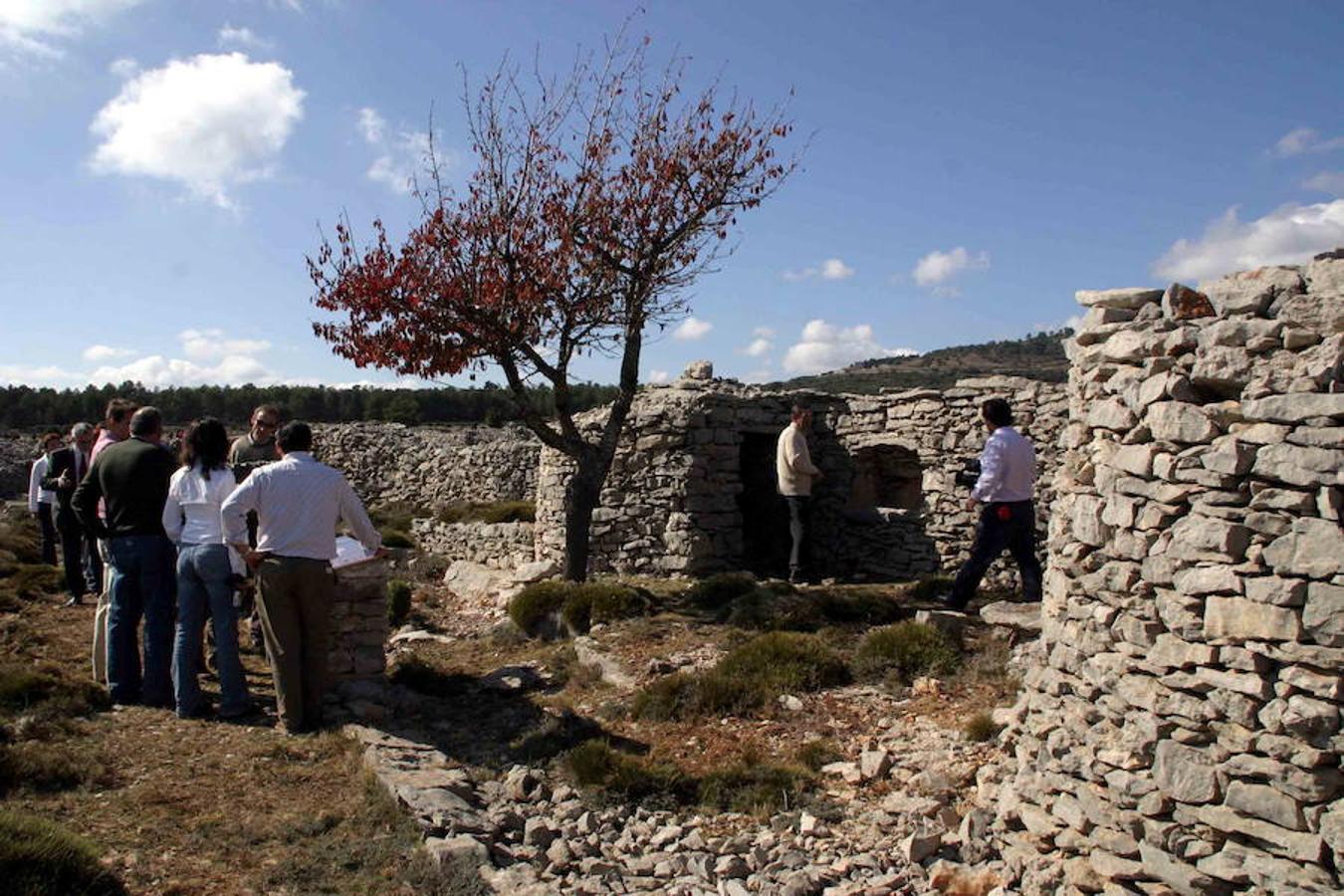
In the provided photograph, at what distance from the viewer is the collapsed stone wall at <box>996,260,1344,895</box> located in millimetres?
3855

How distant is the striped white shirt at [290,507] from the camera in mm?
6754

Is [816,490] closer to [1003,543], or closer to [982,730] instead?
[1003,543]

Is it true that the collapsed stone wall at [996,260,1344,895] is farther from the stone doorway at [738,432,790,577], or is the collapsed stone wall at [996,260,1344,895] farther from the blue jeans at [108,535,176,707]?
the stone doorway at [738,432,790,577]

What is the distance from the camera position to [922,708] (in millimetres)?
7094

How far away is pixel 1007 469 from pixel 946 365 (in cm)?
3985

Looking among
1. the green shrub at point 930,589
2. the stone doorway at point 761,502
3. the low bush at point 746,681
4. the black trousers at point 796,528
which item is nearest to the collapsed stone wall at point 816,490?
the stone doorway at point 761,502

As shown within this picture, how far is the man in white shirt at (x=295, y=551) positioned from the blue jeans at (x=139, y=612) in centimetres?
113

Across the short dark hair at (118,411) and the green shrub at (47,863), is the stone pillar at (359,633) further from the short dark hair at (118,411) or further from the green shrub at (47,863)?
the green shrub at (47,863)

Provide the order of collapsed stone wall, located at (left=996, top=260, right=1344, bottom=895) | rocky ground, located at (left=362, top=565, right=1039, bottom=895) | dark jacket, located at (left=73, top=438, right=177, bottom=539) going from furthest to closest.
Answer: dark jacket, located at (left=73, top=438, right=177, bottom=539) < rocky ground, located at (left=362, top=565, right=1039, bottom=895) < collapsed stone wall, located at (left=996, top=260, right=1344, bottom=895)

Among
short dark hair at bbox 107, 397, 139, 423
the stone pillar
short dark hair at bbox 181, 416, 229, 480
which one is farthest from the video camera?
short dark hair at bbox 107, 397, 139, 423

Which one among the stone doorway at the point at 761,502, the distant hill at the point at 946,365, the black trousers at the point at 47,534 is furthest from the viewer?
the distant hill at the point at 946,365

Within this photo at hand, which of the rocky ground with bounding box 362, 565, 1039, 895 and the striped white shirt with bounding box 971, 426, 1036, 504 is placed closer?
the rocky ground with bounding box 362, 565, 1039, 895

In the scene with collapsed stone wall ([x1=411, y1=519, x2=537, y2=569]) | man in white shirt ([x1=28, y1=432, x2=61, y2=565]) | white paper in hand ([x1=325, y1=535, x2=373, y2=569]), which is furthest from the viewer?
collapsed stone wall ([x1=411, y1=519, x2=537, y2=569])

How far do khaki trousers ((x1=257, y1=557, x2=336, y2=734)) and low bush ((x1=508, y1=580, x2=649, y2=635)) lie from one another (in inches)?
131
